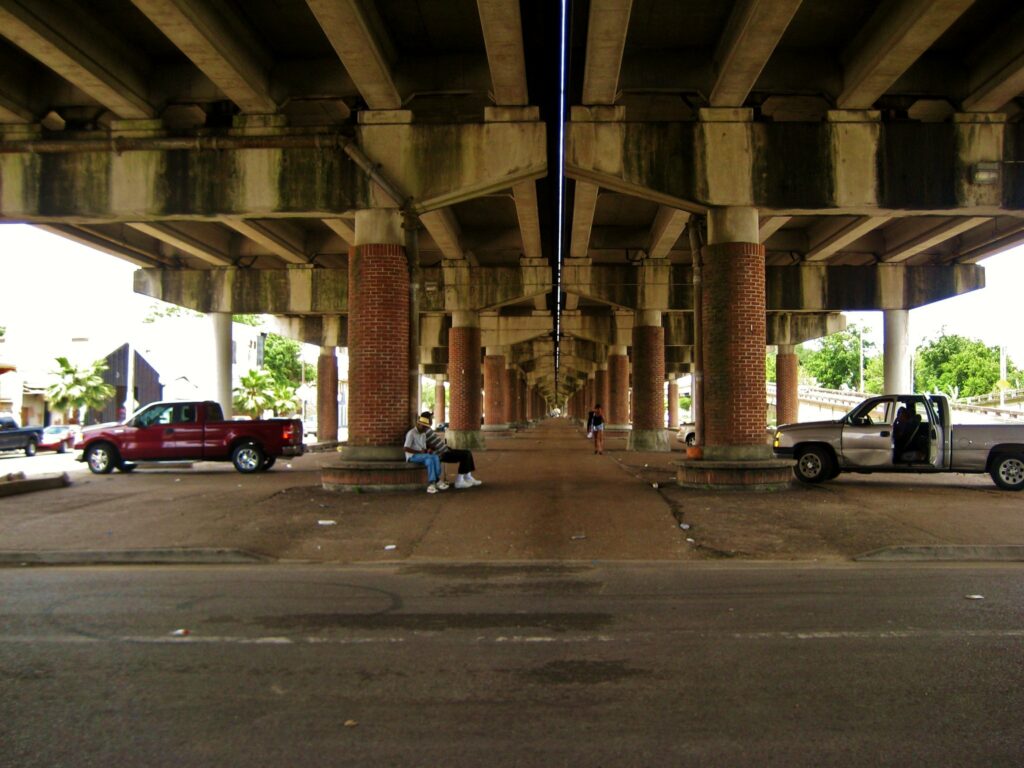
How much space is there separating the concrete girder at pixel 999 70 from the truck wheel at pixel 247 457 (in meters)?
17.4

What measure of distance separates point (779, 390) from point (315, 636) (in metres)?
40.4

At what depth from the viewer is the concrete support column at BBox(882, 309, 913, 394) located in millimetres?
27656

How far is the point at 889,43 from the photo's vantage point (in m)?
12.5

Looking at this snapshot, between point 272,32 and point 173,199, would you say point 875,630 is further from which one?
point 173,199

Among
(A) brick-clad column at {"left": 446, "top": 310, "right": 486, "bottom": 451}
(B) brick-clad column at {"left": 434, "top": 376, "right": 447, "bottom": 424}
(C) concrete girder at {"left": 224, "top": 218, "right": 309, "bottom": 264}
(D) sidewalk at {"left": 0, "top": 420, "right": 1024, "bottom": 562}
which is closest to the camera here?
(D) sidewalk at {"left": 0, "top": 420, "right": 1024, "bottom": 562}

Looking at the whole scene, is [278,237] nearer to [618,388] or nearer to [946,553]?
[946,553]

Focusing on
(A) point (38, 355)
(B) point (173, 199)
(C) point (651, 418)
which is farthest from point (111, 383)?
(B) point (173, 199)

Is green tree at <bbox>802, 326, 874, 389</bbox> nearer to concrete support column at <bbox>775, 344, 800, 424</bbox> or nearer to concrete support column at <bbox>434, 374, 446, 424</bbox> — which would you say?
concrete support column at <bbox>434, 374, 446, 424</bbox>

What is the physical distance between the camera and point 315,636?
6.40m

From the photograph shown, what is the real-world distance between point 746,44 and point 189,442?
53.0 feet

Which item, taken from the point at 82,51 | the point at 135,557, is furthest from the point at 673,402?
the point at 135,557

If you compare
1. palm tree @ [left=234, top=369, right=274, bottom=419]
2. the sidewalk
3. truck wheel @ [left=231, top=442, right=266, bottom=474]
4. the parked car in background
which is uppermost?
palm tree @ [left=234, top=369, right=274, bottom=419]

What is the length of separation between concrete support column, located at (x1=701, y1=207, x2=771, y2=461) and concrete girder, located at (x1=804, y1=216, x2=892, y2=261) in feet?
21.5

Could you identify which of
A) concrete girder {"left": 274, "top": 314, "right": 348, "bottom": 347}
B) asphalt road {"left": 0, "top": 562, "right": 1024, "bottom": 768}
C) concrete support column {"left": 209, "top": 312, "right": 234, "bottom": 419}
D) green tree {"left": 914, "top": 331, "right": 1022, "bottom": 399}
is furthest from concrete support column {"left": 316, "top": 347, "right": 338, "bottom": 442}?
green tree {"left": 914, "top": 331, "right": 1022, "bottom": 399}
